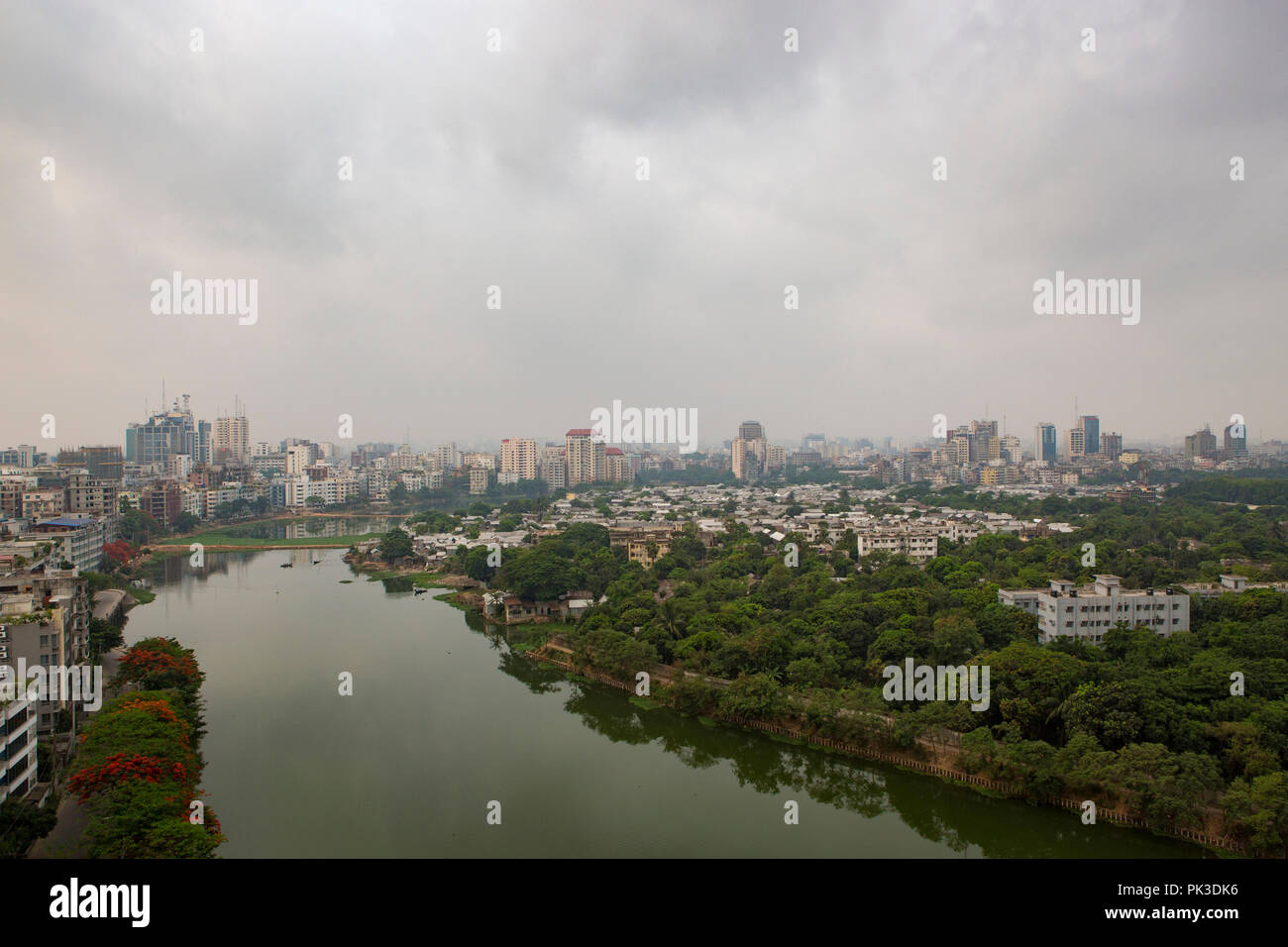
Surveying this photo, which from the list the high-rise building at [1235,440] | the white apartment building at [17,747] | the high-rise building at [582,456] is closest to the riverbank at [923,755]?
the white apartment building at [17,747]

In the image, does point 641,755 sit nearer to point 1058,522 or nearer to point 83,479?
point 1058,522

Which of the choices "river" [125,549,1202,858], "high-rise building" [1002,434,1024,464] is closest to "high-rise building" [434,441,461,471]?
"high-rise building" [1002,434,1024,464]

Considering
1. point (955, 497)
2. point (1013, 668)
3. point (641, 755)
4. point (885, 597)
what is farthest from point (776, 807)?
point (955, 497)

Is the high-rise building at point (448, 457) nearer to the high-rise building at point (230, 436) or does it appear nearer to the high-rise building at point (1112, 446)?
the high-rise building at point (230, 436)

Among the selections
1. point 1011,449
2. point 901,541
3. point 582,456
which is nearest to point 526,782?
point 901,541

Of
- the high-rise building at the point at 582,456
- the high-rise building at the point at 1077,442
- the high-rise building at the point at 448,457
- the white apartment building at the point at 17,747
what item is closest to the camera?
the white apartment building at the point at 17,747

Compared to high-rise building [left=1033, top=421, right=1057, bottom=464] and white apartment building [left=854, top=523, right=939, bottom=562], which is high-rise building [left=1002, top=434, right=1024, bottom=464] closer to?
high-rise building [left=1033, top=421, right=1057, bottom=464]
